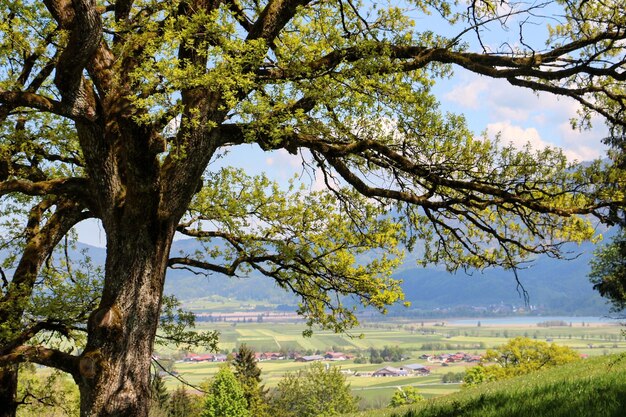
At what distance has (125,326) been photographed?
30.6ft

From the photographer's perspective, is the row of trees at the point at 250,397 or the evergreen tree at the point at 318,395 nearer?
the row of trees at the point at 250,397

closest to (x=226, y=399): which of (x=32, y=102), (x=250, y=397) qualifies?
(x=250, y=397)

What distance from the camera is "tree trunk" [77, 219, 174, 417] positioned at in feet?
30.1

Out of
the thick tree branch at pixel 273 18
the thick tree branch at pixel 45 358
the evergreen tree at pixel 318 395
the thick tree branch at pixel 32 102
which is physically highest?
the thick tree branch at pixel 273 18

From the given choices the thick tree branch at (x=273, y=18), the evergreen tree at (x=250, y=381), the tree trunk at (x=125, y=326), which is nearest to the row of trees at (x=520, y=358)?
the evergreen tree at (x=250, y=381)

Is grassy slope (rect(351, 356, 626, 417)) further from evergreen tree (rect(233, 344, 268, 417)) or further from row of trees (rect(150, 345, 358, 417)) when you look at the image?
evergreen tree (rect(233, 344, 268, 417))

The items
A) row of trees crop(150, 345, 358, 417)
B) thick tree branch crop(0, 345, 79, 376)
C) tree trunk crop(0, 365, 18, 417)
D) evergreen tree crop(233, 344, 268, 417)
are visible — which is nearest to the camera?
thick tree branch crop(0, 345, 79, 376)

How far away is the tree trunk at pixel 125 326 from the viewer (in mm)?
9188

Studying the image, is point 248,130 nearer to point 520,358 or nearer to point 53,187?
point 53,187

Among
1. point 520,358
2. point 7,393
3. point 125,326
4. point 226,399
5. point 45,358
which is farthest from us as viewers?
point 520,358

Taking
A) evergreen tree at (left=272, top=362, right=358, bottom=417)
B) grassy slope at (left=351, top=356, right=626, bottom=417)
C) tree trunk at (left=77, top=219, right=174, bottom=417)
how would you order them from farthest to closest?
evergreen tree at (left=272, top=362, right=358, bottom=417) < tree trunk at (left=77, top=219, right=174, bottom=417) < grassy slope at (left=351, top=356, right=626, bottom=417)

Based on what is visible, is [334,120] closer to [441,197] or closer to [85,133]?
[441,197]

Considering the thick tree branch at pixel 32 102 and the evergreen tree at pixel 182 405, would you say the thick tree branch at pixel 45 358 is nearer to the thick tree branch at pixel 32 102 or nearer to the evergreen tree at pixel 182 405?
the thick tree branch at pixel 32 102

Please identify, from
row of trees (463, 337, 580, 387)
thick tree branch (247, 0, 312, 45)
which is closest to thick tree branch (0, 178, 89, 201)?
thick tree branch (247, 0, 312, 45)
